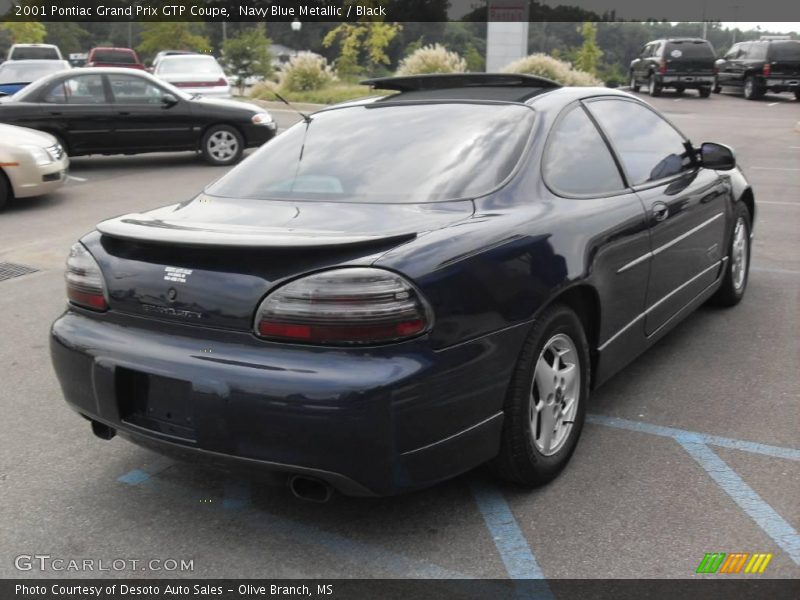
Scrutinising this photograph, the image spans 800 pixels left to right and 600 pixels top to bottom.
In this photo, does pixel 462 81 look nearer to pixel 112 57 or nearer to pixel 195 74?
pixel 195 74

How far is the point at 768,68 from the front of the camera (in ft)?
96.1

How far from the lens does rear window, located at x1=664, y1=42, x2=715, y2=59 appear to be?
99.7 feet

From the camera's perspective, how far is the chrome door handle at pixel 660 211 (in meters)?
4.27

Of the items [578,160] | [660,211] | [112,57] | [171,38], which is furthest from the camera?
[171,38]

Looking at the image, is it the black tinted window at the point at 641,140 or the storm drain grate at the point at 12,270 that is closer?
the black tinted window at the point at 641,140

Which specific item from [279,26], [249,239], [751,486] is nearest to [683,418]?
[751,486]

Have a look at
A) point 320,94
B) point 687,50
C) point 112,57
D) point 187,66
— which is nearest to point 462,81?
point 187,66

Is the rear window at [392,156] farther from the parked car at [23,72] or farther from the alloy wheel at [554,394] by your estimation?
the parked car at [23,72]

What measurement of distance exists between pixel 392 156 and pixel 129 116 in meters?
10.4

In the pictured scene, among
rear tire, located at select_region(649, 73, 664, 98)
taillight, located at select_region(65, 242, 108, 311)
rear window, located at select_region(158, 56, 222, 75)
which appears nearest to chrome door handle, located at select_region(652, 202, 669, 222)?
taillight, located at select_region(65, 242, 108, 311)

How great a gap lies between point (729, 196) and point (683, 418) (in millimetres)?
1853

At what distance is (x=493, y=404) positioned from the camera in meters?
3.08

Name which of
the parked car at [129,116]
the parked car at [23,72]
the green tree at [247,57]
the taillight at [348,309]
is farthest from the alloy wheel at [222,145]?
the green tree at [247,57]
